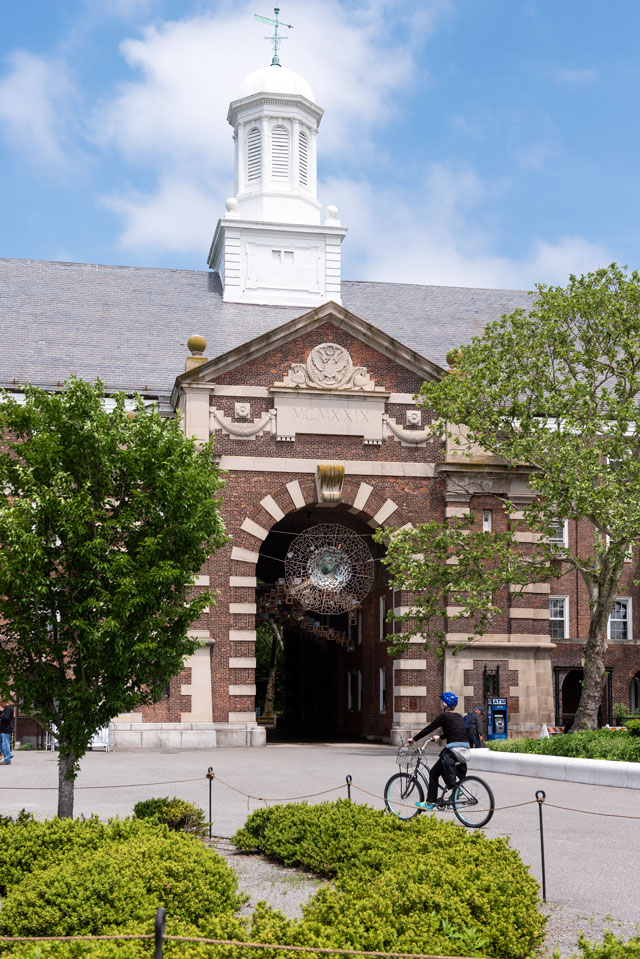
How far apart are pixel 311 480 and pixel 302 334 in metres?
4.50

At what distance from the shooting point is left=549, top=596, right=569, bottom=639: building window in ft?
132

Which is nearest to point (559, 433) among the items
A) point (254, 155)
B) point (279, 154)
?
point (279, 154)

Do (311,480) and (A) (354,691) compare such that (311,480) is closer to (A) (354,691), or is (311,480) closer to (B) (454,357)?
(B) (454,357)

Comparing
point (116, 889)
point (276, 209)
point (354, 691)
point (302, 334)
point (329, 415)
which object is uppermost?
point (276, 209)

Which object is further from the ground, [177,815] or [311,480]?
[311,480]

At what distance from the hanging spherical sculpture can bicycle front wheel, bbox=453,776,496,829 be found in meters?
17.9

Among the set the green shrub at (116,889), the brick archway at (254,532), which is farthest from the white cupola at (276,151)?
the green shrub at (116,889)

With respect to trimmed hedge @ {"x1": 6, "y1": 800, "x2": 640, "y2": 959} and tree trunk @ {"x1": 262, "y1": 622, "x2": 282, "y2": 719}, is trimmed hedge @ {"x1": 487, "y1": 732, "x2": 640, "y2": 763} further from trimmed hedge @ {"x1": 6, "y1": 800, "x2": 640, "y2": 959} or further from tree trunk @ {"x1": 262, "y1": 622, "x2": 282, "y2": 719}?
tree trunk @ {"x1": 262, "y1": 622, "x2": 282, "y2": 719}

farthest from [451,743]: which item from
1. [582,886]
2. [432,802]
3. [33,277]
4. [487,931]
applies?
[33,277]

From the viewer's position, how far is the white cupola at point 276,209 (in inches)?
1735

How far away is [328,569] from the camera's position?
33688mm

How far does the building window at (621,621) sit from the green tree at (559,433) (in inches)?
460

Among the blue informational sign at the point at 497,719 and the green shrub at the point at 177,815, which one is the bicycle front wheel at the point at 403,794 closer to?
the green shrub at the point at 177,815

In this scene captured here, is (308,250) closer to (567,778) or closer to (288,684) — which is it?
(288,684)
